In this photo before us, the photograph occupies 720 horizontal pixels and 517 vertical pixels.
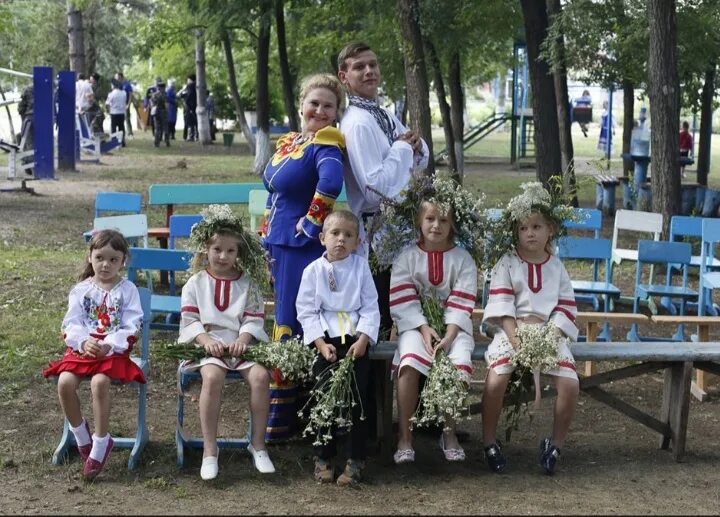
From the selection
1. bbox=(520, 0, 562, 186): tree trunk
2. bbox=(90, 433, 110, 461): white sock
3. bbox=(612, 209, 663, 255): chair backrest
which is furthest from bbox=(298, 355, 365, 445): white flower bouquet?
bbox=(520, 0, 562, 186): tree trunk

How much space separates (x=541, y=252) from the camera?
20.1ft

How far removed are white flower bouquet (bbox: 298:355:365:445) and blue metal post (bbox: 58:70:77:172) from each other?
16375 mm

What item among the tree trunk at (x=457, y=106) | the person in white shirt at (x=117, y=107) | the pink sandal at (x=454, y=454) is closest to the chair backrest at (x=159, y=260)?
the pink sandal at (x=454, y=454)

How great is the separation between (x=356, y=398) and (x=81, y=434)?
55.1 inches

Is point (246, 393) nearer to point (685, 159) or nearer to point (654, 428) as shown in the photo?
point (654, 428)

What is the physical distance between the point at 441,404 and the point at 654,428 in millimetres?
1535

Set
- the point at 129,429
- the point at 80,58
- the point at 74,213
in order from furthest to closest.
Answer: the point at 80,58, the point at 74,213, the point at 129,429

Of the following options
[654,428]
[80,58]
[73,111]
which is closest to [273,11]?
[73,111]

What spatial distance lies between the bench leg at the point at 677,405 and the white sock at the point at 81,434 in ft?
10.5

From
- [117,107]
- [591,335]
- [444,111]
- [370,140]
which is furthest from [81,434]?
[117,107]

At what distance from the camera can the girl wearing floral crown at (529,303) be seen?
19.3ft

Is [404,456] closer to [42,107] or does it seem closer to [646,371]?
[646,371]

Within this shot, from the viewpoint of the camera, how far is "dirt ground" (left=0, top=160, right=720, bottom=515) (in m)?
5.34

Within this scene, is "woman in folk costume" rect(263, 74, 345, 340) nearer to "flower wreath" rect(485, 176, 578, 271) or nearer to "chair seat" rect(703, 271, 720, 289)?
"flower wreath" rect(485, 176, 578, 271)
